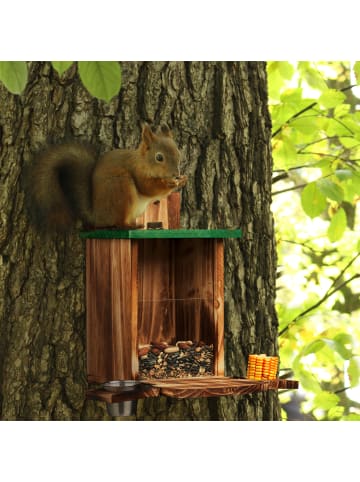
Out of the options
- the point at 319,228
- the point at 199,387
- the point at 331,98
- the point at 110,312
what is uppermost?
the point at 331,98

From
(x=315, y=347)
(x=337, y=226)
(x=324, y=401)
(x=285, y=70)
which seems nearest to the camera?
(x=315, y=347)

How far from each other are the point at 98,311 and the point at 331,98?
137 centimetres

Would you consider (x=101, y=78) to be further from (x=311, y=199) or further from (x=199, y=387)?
(x=311, y=199)

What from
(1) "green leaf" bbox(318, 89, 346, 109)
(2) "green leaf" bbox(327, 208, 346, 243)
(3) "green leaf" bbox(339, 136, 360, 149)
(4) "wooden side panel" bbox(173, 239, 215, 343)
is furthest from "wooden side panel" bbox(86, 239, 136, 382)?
(3) "green leaf" bbox(339, 136, 360, 149)

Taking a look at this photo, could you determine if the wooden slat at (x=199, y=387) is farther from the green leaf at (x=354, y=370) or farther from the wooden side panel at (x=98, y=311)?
the green leaf at (x=354, y=370)

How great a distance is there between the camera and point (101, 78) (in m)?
1.27

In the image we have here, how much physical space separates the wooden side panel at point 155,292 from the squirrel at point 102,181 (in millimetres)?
80

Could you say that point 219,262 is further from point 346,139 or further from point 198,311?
point 346,139

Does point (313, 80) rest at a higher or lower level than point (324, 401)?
higher

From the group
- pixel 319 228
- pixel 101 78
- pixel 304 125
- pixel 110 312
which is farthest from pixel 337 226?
pixel 319 228

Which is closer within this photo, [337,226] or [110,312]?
[110,312]

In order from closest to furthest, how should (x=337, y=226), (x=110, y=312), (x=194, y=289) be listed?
(x=110, y=312) → (x=194, y=289) → (x=337, y=226)

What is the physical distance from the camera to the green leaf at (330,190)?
2.54m

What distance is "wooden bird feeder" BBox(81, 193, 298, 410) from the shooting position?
1.88 m
